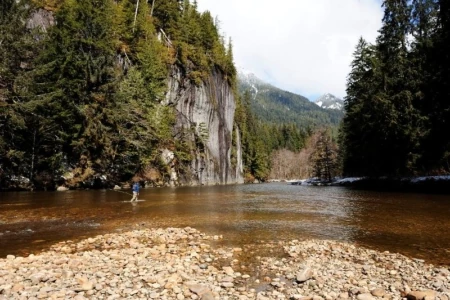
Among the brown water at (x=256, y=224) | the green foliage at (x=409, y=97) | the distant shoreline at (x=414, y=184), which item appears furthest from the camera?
the green foliage at (x=409, y=97)

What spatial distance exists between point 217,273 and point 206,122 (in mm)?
60947

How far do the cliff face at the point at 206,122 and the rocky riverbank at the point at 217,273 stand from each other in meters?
47.1

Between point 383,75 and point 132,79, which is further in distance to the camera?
point 132,79

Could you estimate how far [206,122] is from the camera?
68625 mm

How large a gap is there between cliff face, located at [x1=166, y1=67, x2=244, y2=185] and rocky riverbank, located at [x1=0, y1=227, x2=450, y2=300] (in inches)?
1855

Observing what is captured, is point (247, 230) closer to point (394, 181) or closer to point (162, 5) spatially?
point (394, 181)

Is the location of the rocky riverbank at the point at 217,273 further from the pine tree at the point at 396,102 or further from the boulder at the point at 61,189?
the boulder at the point at 61,189

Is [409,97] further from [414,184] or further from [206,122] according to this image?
[206,122]

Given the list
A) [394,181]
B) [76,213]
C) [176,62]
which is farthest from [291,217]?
[176,62]

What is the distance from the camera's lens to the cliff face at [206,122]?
2397 inches

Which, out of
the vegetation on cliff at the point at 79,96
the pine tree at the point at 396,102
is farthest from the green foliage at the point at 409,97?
the vegetation on cliff at the point at 79,96

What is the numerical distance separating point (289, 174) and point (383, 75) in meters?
109

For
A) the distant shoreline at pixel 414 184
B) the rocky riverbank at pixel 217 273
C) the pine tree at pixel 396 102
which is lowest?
the rocky riverbank at pixel 217 273

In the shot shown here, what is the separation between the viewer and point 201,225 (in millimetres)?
15672
